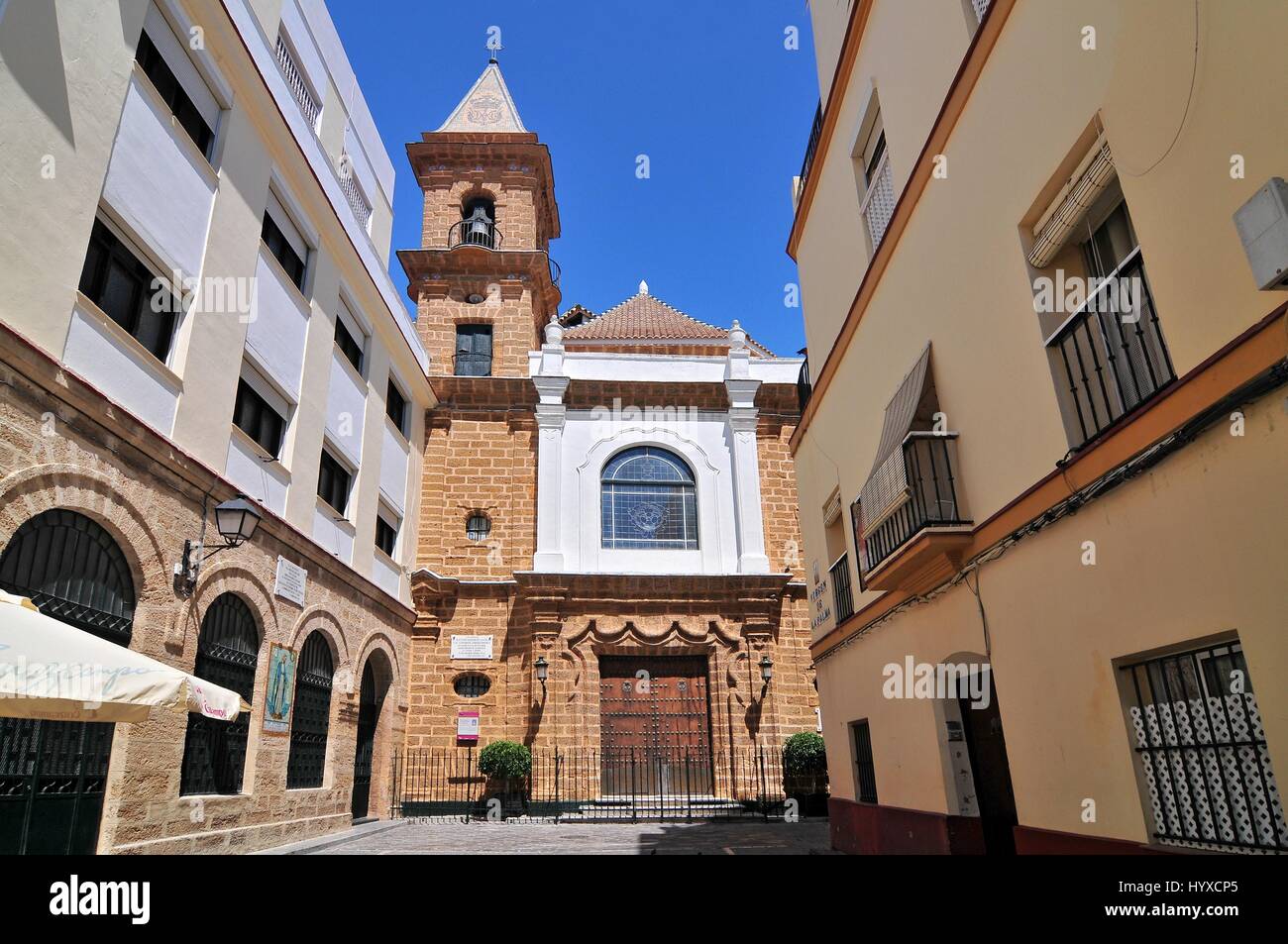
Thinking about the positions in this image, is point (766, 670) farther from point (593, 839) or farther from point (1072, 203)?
point (1072, 203)

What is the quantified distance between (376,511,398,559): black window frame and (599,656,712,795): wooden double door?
16.8 ft

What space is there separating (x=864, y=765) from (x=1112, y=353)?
625 cm

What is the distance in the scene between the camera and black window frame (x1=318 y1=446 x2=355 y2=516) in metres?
13.3

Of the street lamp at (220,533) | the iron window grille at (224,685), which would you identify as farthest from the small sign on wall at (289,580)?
the street lamp at (220,533)

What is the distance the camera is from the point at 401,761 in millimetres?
16281

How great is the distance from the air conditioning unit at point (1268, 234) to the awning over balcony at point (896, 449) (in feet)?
10.6

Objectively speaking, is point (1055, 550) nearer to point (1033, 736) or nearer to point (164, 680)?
point (1033, 736)

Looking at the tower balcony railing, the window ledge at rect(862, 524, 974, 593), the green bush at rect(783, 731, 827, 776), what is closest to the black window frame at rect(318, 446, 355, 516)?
the tower balcony railing

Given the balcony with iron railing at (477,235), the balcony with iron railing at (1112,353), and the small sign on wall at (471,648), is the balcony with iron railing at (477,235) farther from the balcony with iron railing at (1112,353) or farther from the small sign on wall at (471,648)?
the balcony with iron railing at (1112,353)

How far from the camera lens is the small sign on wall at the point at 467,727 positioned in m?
16.8

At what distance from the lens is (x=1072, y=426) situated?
4.72 meters

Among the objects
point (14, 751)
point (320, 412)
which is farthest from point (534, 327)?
point (14, 751)
